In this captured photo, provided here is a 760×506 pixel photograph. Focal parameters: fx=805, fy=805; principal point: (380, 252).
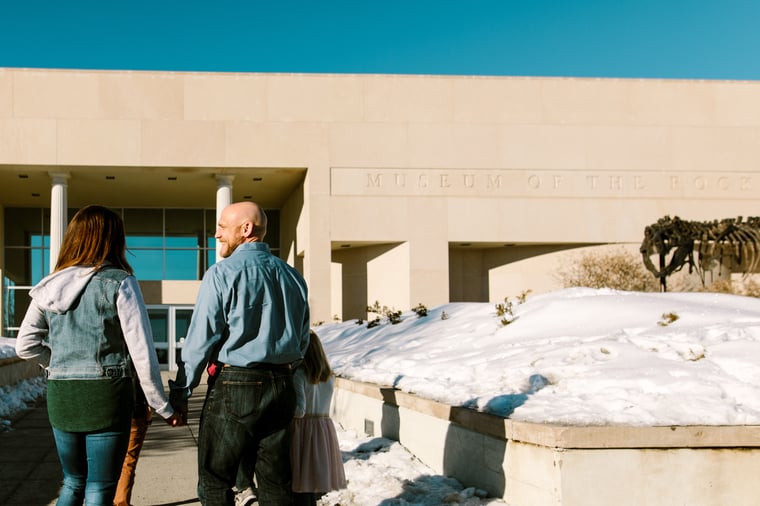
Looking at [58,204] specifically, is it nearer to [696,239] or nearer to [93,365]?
[696,239]

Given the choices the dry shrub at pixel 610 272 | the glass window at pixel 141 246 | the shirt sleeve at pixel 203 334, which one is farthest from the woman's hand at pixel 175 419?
the glass window at pixel 141 246

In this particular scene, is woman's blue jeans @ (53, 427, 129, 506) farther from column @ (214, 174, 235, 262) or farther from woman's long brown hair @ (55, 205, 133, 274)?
column @ (214, 174, 235, 262)

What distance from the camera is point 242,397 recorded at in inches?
136

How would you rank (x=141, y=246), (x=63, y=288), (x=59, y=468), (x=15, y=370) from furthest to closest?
(x=141, y=246) < (x=15, y=370) < (x=59, y=468) < (x=63, y=288)

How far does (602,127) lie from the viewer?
87.5 ft

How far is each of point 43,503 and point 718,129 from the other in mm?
26017

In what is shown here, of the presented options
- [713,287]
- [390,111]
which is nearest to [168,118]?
[390,111]

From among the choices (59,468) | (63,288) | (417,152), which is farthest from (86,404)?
(417,152)

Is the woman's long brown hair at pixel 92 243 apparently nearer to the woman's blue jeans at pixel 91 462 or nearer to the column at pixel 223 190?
the woman's blue jeans at pixel 91 462

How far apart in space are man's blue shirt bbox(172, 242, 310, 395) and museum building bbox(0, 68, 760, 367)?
2203 centimetres

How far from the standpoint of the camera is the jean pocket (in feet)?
11.3

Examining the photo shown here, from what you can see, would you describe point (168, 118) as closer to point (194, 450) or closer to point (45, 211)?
point (45, 211)

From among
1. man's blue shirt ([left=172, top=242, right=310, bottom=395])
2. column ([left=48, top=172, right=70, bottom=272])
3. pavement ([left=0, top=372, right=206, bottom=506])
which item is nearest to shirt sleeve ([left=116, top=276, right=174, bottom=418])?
man's blue shirt ([left=172, top=242, right=310, bottom=395])

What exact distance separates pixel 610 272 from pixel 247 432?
890 inches
